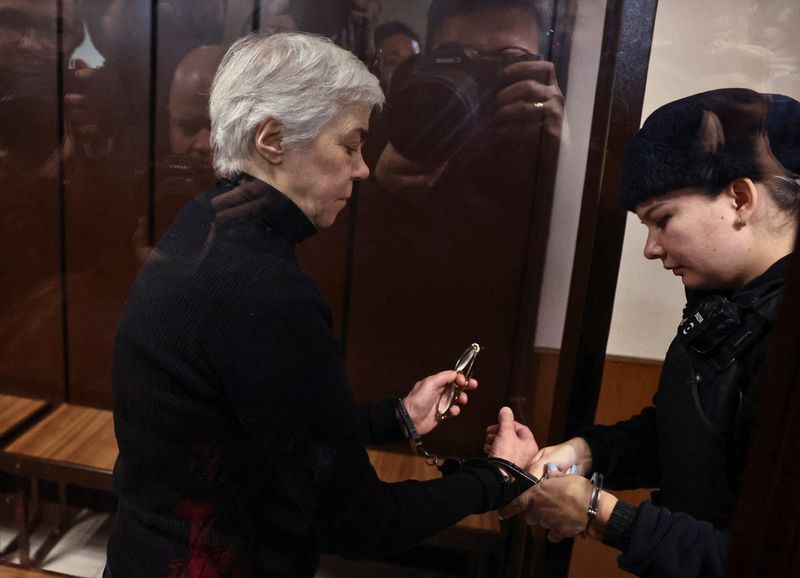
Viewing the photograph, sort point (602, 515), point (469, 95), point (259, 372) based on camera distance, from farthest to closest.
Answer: point (469, 95)
point (602, 515)
point (259, 372)

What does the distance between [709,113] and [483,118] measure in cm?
30

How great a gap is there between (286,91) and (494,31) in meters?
0.31

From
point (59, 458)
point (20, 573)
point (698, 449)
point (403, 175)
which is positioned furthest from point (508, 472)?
point (20, 573)

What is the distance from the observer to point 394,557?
3.72 ft

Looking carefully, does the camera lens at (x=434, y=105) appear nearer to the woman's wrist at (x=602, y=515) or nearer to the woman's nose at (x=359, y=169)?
the woman's nose at (x=359, y=169)

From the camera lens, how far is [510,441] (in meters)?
0.96

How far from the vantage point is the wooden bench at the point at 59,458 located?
112 centimetres

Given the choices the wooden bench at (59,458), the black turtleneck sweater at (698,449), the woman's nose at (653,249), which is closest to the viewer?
the black turtleneck sweater at (698,449)

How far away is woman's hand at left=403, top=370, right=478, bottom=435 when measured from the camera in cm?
100

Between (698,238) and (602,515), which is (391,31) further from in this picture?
(602,515)

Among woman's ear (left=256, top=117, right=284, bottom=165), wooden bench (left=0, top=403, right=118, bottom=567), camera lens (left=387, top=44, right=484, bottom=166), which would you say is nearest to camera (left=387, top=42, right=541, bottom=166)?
camera lens (left=387, top=44, right=484, bottom=166)

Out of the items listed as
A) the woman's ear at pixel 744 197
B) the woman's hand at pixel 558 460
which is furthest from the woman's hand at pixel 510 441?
the woman's ear at pixel 744 197

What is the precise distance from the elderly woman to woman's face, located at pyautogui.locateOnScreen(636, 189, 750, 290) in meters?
0.34

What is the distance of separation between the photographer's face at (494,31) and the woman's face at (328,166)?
17 cm
